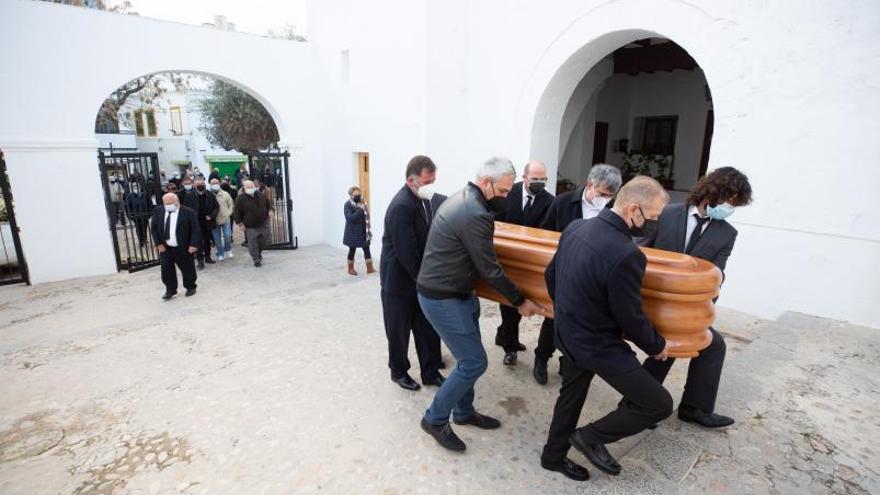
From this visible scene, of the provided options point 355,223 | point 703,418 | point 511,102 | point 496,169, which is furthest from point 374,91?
point 703,418

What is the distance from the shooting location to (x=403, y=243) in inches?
120

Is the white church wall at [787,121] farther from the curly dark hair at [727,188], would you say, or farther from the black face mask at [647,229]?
the black face mask at [647,229]

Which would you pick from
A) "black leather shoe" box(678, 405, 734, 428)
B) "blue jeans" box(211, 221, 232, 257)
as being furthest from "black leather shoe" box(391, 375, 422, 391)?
"blue jeans" box(211, 221, 232, 257)

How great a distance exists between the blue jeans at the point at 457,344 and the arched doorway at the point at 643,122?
604 centimetres

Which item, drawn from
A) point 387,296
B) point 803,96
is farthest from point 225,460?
point 803,96

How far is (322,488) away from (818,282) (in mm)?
4677

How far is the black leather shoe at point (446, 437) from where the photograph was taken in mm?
2592

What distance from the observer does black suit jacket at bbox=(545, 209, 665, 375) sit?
193 cm

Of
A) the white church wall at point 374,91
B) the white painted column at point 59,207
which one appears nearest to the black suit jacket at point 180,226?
the white painted column at point 59,207

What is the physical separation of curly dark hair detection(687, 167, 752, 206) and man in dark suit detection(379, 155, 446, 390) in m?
1.72

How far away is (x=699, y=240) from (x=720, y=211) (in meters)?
0.21

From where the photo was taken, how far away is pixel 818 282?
13.6 feet

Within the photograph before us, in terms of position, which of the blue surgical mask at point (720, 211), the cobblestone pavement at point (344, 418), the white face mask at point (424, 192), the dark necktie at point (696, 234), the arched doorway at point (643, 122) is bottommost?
the cobblestone pavement at point (344, 418)

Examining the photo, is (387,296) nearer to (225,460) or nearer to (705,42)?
(225,460)
